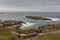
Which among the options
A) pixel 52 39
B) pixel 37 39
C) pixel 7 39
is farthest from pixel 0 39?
pixel 52 39

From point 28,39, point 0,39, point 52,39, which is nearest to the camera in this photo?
point 52,39

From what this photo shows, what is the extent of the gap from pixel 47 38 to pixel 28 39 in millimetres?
1990

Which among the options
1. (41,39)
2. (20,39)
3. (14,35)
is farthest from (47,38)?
(14,35)

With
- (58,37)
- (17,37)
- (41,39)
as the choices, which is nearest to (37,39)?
(41,39)

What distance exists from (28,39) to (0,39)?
3.10 meters

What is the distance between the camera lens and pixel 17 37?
767 inches

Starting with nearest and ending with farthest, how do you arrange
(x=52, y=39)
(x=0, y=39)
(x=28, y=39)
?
(x=52, y=39) < (x=28, y=39) < (x=0, y=39)

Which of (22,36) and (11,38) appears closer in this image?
(22,36)

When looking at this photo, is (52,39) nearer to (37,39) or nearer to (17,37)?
(37,39)

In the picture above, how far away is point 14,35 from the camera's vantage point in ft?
65.8

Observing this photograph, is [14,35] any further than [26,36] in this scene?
Yes

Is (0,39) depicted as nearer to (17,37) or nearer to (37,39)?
(17,37)

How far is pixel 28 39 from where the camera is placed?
58.3 ft

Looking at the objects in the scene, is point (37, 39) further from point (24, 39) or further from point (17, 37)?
point (17, 37)
